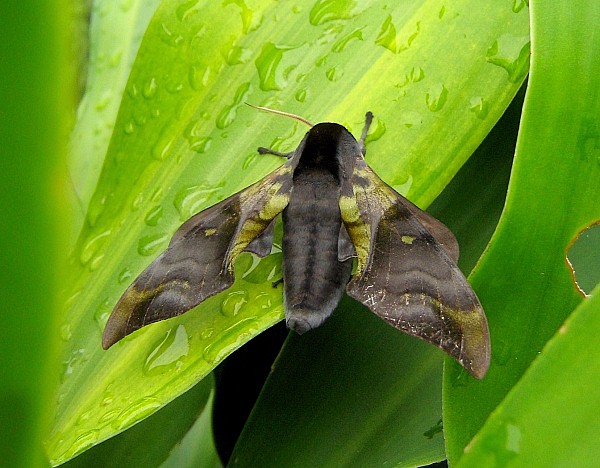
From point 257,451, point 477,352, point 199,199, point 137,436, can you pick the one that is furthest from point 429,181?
point 137,436

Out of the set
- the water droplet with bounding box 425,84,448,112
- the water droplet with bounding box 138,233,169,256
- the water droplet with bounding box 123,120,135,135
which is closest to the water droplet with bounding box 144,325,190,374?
the water droplet with bounding box 138,233,169,256

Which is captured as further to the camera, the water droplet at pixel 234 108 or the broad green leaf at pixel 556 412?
the water droplet at pixel 234 108

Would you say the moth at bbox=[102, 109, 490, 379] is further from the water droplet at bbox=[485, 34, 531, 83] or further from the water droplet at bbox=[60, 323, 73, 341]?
the water droplet at bbox=[485, 34, 531, 83]

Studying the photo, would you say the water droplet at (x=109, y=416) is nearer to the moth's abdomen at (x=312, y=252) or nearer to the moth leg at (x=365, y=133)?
the moth's abdomen at (x=312, y=252)

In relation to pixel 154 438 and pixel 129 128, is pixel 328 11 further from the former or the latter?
pixel 154 438

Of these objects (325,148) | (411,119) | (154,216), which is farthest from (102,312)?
(411,119)

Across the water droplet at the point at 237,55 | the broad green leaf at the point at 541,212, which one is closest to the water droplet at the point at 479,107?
the broad green leaf at the point at 541,212
